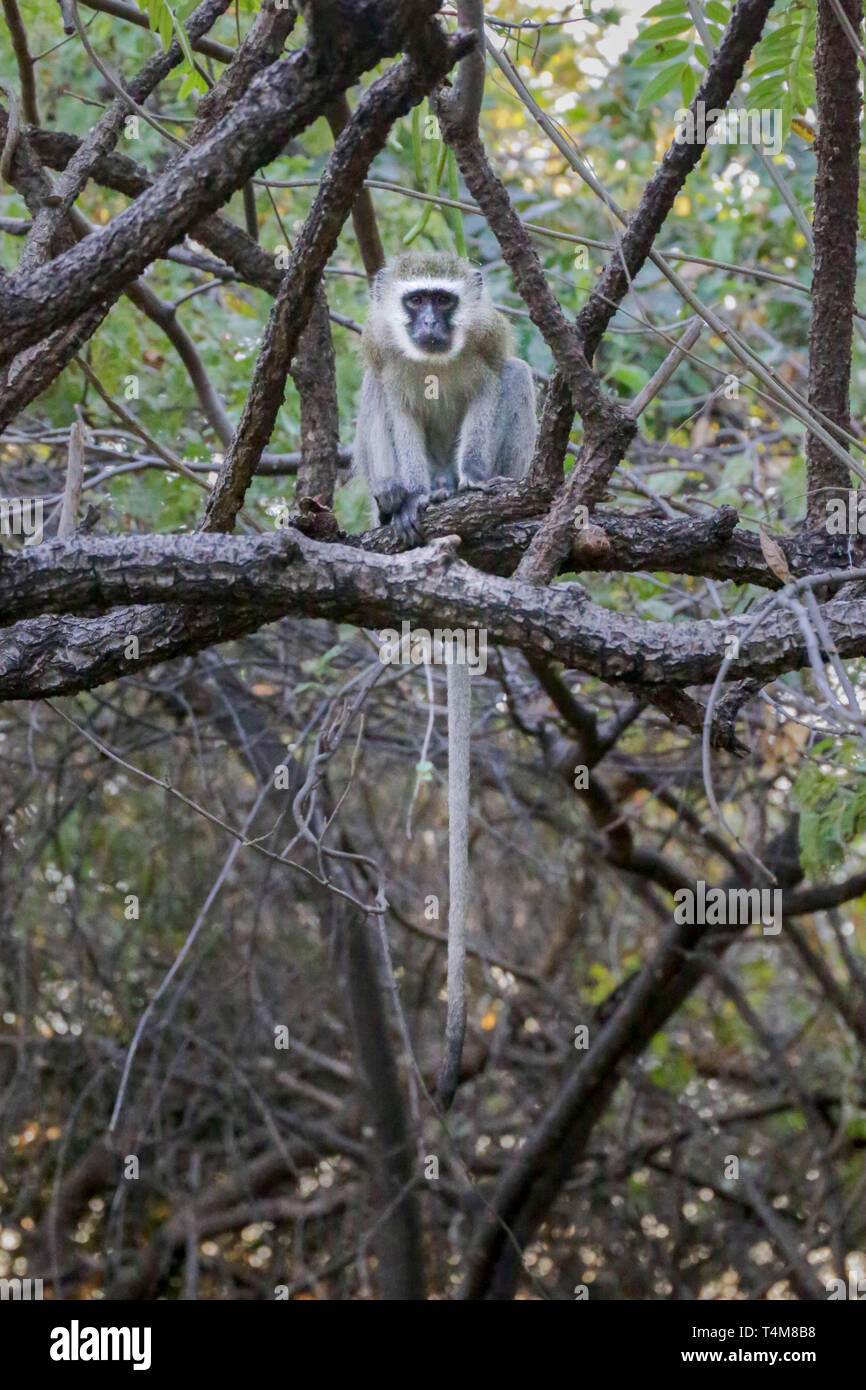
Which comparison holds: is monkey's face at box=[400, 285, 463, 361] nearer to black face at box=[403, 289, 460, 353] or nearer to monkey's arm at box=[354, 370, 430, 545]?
black face at box=[403, 289, 460, 353]

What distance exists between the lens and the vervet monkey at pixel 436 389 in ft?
19.2

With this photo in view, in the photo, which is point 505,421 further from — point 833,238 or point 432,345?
point 833,238

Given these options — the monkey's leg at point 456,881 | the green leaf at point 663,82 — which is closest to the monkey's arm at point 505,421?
the green leaf at point 663,82

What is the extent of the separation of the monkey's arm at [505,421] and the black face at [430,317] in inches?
11.1

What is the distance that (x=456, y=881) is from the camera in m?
4.22

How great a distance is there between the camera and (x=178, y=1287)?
9.17 metres

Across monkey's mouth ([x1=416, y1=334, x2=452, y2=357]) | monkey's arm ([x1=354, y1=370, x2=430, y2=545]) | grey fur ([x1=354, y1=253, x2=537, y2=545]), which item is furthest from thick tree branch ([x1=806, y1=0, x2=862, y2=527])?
monkey's mouth ([x1=416, y1=334, x2=452, y2=357])

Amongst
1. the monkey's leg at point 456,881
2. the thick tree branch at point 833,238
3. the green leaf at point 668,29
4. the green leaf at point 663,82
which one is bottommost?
the monkey's leg at point 456,881

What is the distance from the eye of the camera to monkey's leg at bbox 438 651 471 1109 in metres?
4.03

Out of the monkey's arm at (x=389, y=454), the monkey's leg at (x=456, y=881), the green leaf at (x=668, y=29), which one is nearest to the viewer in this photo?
the monkey's leg at (x=456, y=881)

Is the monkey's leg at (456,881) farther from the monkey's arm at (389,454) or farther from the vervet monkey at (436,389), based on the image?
the vervet monkey at (436,389)

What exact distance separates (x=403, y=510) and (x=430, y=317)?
3.31ft
